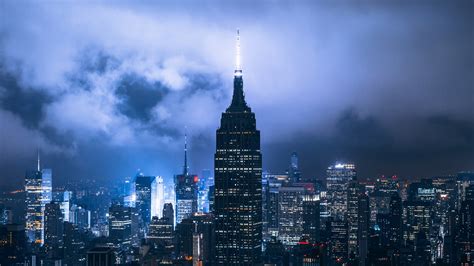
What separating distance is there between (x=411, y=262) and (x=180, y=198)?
3.42m

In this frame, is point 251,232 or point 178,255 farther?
point 251,232

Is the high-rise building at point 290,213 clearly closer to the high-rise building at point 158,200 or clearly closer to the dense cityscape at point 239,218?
the dense cityscape at point 239,218

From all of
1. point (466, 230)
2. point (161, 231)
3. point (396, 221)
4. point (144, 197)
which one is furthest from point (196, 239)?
point (466, 230)

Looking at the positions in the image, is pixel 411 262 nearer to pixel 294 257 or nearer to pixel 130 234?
pixel 294 257

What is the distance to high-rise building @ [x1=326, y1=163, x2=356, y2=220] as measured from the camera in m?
12.6

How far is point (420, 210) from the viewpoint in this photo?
1384 centimetres

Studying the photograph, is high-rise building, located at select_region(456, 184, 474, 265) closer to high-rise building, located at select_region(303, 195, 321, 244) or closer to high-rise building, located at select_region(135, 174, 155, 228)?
high-rise building, located at select_region(303, 195, 321, 244)

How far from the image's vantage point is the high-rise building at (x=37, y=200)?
11.4 meters

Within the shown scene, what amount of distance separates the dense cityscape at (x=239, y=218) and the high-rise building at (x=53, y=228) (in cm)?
2

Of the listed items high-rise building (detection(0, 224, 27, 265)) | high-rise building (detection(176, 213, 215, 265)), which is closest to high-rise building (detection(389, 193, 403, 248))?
high-rise building (detection(176, 213, 215, 265))

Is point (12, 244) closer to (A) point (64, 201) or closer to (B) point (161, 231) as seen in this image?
(A) point (64, 201)

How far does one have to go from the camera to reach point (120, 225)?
13125 mm

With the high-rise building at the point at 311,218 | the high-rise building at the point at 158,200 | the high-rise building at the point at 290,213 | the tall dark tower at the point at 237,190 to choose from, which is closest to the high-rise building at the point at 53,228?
the high-rise building at the point at 158,200

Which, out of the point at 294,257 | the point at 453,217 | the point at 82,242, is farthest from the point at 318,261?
the point at 82,242
